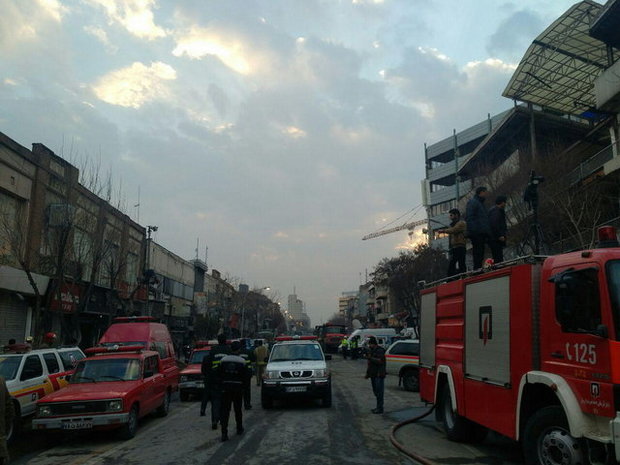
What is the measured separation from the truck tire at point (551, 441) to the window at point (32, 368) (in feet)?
32.0

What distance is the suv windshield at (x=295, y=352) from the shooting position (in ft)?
46.7

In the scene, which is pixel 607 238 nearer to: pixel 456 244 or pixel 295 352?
pixel 456 244

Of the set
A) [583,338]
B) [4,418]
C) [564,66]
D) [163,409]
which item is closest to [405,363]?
[163,409]

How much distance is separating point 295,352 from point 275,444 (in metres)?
5.65

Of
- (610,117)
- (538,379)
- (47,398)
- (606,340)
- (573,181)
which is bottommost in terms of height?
(47,398)

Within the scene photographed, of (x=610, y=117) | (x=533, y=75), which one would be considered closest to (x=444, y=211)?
(x=533, y=75)

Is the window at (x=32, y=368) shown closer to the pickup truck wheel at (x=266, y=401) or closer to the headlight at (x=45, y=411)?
the headlight at (x=45, y=411)

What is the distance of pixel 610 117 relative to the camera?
23625 mm

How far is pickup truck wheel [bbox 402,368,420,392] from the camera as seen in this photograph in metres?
17.9

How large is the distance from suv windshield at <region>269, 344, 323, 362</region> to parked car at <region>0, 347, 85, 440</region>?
5353 mm

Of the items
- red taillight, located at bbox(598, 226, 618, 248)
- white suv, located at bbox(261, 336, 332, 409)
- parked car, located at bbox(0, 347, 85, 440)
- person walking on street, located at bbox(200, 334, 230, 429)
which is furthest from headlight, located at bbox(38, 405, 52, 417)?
red taillight, located at bbox(598, 226, 618, 248)

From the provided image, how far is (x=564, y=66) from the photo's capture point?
33688mm

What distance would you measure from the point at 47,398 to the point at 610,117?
24.8 m

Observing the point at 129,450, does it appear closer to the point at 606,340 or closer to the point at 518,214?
the point at 606,340
